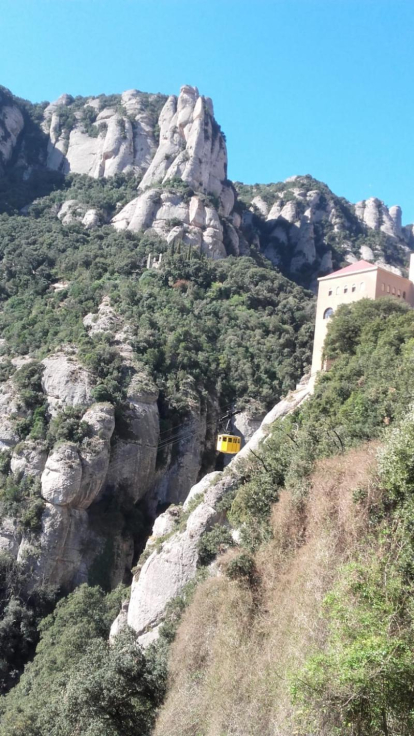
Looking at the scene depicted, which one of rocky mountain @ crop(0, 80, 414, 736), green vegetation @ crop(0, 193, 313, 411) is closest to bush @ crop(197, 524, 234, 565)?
rocky mountain @ crop(0, 80, 414, 736)

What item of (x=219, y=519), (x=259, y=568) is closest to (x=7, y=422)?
(x=219, y=519)

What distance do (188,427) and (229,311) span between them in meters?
15.3

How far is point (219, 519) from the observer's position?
81.7 ft

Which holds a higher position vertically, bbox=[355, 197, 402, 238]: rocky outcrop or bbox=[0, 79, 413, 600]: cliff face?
bbox=[355, 197, 402, 238]: rocky outcrop

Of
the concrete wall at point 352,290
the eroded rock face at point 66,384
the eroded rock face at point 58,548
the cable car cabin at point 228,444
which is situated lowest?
the eroded rock face at point 58,548

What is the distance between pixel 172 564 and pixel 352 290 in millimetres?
17719

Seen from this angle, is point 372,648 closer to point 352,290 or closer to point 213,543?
point 213,543

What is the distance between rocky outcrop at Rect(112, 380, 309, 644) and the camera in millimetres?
24375

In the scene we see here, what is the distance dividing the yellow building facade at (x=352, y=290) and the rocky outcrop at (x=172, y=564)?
994cm

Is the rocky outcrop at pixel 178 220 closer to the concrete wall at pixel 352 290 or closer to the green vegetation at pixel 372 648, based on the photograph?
the concrete wall at pixel 352 290

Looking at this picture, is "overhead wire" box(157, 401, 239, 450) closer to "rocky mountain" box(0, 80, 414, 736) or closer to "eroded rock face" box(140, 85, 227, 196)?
"rocky mountain" box(0, 80, 414, 736)

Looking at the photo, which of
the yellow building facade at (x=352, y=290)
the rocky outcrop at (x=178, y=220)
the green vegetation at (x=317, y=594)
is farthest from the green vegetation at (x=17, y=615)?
the rocky outcrop at (x=178, y=220)

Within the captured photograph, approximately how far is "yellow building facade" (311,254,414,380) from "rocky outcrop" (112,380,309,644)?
32.6ft

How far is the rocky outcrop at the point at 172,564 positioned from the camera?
80.0 feet
